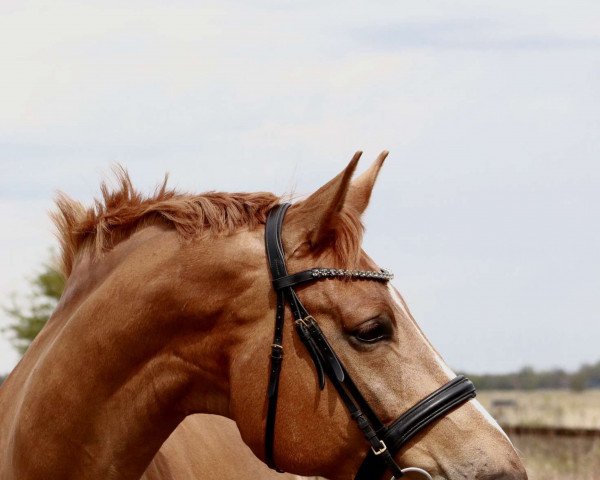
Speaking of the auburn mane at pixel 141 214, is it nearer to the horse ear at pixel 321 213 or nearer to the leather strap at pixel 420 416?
the horse ear at pixel 321 213

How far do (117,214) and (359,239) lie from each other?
1.14 meters

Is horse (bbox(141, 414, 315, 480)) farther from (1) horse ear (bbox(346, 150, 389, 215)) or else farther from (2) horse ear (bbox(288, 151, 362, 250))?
(1) horse ear (bbox(346, 150, 389, 215))

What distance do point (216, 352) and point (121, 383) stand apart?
437mm

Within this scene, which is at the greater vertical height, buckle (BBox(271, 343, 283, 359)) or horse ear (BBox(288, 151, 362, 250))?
horse ear (BBox(288, 151, 362, 250))

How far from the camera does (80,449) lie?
13.0ft

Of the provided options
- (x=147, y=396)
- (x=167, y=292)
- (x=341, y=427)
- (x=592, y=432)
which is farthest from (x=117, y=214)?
(x=592, y=432)

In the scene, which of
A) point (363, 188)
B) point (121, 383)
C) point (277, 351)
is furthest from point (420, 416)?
point (121, 383)

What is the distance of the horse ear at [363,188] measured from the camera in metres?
4.09

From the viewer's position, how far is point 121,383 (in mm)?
4008

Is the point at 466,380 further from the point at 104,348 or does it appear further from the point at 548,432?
the point at 548,432

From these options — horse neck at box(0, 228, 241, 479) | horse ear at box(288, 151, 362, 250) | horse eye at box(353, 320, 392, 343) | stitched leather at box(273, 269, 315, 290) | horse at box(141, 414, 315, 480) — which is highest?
horse ear at box(288, 151, 362, 250)

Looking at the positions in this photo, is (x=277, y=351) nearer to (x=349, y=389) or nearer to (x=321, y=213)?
(x=349, y=389)

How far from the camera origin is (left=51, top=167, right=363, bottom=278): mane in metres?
3.95

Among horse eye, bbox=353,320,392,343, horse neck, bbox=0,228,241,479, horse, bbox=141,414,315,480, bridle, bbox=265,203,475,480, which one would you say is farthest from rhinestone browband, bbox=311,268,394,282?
horse, bbox=141,414,315,480
